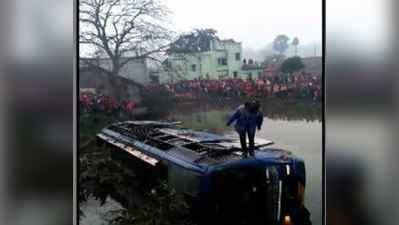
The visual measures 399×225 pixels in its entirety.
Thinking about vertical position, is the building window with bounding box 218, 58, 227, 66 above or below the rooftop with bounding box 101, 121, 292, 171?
above

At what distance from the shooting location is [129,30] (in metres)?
1.94

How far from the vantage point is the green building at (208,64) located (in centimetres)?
194

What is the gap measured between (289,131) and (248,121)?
Result: 0.19 meters

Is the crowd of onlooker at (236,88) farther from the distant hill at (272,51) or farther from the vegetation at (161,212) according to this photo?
the vegetation at (161,212)

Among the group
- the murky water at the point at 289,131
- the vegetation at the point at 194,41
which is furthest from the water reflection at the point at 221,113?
the vegetation at the point at 194,41

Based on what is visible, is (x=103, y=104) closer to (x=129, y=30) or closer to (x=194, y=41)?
(x=129, y=30)

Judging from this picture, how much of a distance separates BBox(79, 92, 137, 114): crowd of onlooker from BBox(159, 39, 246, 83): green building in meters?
0.19

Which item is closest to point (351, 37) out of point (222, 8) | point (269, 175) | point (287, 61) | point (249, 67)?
point (287, 61)

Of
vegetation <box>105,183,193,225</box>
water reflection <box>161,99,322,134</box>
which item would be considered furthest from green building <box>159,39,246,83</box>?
vegetation <box>105,183,193,225</box>

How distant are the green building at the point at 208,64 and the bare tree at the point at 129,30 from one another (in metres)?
0.09

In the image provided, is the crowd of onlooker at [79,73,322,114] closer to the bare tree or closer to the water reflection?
the water reflection

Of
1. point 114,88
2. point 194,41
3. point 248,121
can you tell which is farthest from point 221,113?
point 114,88

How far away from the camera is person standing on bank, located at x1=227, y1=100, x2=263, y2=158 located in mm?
1937

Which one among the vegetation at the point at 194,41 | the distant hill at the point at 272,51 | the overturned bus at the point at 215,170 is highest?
the vegetation at the point at 194,41
